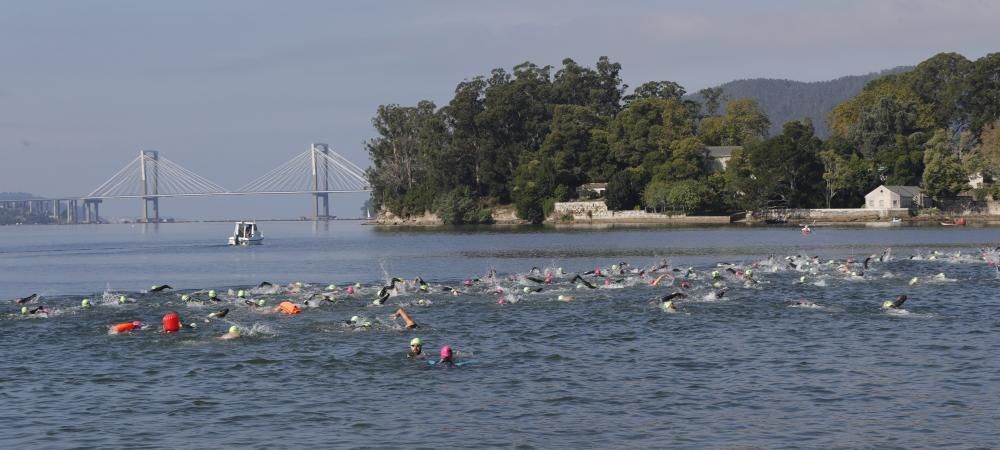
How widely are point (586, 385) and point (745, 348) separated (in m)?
4.99

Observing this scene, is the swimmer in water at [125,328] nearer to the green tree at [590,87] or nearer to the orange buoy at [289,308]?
the orange buoy at [289,308]

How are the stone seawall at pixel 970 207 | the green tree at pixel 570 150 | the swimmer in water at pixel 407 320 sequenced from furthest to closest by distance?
1. the green tree at pixel 570 150
2. the stone seawall at pixel 970 207
3. the swimmer in water at pixel 407 320

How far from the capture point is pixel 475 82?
464 feet

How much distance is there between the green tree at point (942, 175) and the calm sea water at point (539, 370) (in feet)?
249

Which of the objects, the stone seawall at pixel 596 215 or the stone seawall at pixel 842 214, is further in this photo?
the stone seawall at pixel 596 215

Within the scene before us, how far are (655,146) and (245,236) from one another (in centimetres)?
5568

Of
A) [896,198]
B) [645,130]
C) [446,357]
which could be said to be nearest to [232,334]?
[446,357]

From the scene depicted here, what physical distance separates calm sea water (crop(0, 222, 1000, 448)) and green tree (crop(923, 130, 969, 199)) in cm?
7595

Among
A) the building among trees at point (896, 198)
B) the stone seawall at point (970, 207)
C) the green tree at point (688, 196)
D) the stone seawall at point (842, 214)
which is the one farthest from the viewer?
the green tree at point (688, 196)

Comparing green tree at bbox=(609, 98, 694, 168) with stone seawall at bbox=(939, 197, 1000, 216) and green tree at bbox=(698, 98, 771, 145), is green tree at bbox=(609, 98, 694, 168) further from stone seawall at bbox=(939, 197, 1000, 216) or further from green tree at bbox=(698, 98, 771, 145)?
stone seawall at bbox=(939, 197, 1000, 216)

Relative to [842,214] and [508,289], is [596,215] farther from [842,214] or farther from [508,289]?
[508,289]

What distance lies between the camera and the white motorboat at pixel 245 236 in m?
86.6

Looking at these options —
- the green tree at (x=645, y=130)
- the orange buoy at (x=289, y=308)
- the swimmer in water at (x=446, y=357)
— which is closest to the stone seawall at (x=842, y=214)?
the green tree at (x=645, y=130)

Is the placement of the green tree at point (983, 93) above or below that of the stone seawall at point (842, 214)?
above
